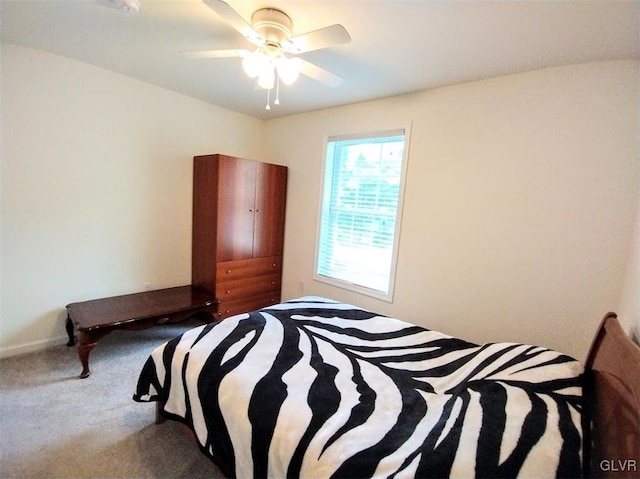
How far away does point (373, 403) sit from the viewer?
1.26 metres

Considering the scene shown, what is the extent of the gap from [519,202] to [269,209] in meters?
2.45

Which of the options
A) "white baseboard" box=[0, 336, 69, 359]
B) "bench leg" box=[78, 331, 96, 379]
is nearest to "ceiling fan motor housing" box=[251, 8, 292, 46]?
"bench leg" box=[78, 331, 96, 379]

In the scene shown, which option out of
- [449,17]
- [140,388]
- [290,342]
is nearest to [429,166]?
[449,17]

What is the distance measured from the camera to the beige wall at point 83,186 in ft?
7.36

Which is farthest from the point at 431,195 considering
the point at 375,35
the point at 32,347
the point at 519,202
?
the point at 32,347

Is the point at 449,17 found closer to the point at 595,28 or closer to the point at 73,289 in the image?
the point at 595,28

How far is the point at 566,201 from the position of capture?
1.98m

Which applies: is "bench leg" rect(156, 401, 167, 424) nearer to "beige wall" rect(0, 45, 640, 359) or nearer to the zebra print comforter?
the zebra print comforter

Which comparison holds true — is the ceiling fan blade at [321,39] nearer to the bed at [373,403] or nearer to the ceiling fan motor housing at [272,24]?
the ceiling fan motor housing at [272,24]

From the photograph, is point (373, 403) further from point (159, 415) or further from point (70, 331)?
point (70, 331)

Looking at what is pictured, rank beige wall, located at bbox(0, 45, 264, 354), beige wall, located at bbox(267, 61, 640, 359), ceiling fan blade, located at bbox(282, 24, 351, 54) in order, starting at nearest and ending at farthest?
ceiling fan blade, located at bbox(282, 24, 351, 54) → beige wall, located at bbox(267, 61, 640, 359) → beige wall, located at bbox(0, 45, 264, 354)

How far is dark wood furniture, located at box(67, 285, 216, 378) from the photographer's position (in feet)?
7.05

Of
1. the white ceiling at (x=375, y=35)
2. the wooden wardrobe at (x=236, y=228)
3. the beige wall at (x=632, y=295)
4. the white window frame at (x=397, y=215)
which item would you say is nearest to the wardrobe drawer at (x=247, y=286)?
the wooden wardrobe at (x=236, y=228)

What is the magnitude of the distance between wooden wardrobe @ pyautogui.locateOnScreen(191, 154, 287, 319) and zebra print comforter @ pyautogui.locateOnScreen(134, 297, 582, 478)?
4.24 feet
